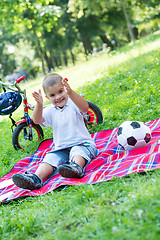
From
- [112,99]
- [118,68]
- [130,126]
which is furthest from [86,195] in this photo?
[118,68]

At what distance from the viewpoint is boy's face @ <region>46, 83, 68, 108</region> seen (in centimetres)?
335

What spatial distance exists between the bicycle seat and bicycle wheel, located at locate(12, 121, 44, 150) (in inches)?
13.4

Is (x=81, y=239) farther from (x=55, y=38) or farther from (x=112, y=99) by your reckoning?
(x=55, y=38)

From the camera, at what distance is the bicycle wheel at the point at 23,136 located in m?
4.66

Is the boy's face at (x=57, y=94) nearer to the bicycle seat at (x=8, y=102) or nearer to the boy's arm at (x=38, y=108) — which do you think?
the boy's arm at (x=38, y=108)

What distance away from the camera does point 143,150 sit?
3.28 metres

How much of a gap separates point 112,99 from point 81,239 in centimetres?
409

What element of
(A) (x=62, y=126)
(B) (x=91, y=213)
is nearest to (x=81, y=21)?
(A) (x=62, y=126)

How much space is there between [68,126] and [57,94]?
1.49ft

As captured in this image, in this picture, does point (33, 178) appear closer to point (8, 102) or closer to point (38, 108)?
point (38, 108)

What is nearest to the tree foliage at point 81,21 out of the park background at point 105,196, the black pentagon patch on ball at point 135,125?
the park background at point 105,196

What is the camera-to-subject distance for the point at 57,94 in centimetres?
340

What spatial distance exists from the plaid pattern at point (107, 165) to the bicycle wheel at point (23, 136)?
67 cm

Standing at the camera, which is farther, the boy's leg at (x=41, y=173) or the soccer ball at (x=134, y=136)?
the soccer ball at (x=134, y=136)
